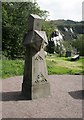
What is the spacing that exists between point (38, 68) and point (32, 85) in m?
0.61

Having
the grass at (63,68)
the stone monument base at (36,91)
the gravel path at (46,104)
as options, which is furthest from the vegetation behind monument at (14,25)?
the stone monument base at (36,91)

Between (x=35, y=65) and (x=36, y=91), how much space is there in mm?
876

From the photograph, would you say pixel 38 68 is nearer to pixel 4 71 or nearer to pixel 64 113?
pixel 64 113

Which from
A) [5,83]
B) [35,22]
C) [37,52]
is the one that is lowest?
[5,83]

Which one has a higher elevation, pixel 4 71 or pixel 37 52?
pixel 37 52

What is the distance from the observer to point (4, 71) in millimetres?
A: 14727

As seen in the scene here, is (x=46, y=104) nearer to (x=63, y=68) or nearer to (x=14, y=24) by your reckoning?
(x=63, y=68)

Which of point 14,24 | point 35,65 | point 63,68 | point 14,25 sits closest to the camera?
point 35,65

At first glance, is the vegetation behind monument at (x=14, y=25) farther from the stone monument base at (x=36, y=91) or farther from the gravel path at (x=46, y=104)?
the stone monument base at (x=36, y=91)

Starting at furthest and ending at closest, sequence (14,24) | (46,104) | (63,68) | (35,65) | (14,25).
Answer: (14,24)
(14,25)
(63,68)
(35,65)
(46,104)

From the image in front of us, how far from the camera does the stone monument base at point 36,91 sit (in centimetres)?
872

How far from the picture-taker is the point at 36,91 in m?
8.80

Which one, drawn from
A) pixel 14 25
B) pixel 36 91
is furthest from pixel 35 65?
pixel 14 25

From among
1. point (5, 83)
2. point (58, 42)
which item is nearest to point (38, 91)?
point (5, 83)
